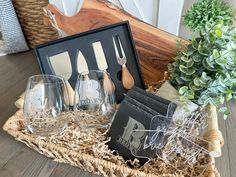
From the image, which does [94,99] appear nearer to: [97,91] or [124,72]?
[97,91]

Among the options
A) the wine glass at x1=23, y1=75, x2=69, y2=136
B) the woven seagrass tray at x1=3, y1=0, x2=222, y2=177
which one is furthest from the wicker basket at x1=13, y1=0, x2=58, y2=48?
the wine glass at x1=23, y1=75, x2=69, y2=136

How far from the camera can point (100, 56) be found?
696mm

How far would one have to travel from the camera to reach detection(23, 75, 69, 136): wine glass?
0.58m

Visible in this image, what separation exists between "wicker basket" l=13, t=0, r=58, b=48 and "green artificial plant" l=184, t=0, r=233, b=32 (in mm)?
598

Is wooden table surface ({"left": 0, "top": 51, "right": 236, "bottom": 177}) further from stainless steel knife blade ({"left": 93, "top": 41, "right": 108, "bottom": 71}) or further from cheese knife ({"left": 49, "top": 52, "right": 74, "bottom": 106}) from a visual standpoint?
stainless steel knife blade ({"left": 93, "top": 41, "right": 108, "bottom": 71})

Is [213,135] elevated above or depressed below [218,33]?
below

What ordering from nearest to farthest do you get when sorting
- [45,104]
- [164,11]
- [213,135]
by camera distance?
1. [213,135]
2. [45,104]
3. [164,11]

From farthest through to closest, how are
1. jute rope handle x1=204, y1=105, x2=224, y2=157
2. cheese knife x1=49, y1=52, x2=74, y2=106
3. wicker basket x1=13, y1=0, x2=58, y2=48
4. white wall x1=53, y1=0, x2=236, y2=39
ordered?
wicker basket x1=13, y1=0, x2=58, y2=48, white wall x1=53, y1=0, x2=236, y2=39, cheese knife x1=49, y1=52, x2=74, y2=106, jute rope handle x1=204, y1=105, x2=224, y2=157

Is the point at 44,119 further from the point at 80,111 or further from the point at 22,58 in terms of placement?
the point at 22,58

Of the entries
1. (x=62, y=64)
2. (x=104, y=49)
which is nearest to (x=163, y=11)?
(x=104, y=49)

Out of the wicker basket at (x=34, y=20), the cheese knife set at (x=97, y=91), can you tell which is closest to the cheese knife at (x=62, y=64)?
the cheese knife set at (x=97, y=91)

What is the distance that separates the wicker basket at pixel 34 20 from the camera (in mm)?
1042

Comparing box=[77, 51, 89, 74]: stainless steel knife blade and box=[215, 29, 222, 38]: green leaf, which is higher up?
box=[215, 29, 222, 38]: green leaf

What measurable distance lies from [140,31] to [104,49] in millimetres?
127
